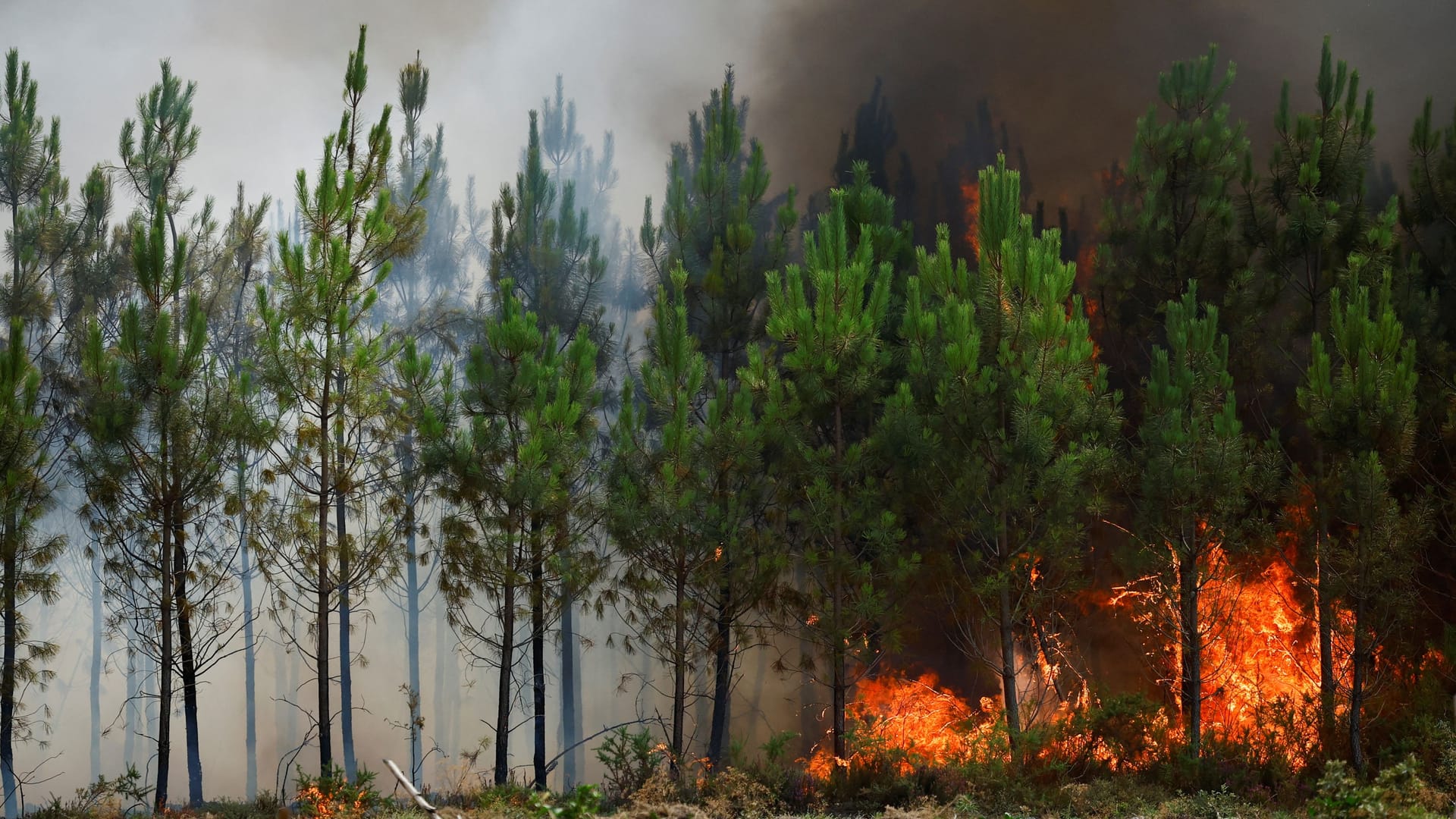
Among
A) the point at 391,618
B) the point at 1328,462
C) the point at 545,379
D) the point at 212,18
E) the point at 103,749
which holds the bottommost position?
the point at 103,749

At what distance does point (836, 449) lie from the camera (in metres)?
8.65

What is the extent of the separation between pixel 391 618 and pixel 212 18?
6653 mm

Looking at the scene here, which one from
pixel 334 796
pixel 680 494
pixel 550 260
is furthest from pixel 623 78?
pixel 334 796

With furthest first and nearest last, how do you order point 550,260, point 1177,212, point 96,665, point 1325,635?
point 96,665, point 550,260, point 1177,212, point 1325,635

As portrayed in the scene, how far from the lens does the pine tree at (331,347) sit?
791 cm

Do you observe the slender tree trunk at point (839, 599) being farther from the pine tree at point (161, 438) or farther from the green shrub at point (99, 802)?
the green shrub at point (99, 802)

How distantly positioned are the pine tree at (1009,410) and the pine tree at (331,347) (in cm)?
419

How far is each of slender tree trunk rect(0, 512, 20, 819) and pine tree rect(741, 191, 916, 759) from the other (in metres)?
5.92

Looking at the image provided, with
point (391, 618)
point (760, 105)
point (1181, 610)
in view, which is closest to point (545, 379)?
point (391, 618)

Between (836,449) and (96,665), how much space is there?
25.2 ft

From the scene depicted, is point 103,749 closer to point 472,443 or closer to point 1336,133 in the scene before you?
point 472,443

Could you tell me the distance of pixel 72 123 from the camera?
34.6ft

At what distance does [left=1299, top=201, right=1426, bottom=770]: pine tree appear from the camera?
741 centimetres

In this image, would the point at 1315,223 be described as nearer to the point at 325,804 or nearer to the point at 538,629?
the point at 538,629
